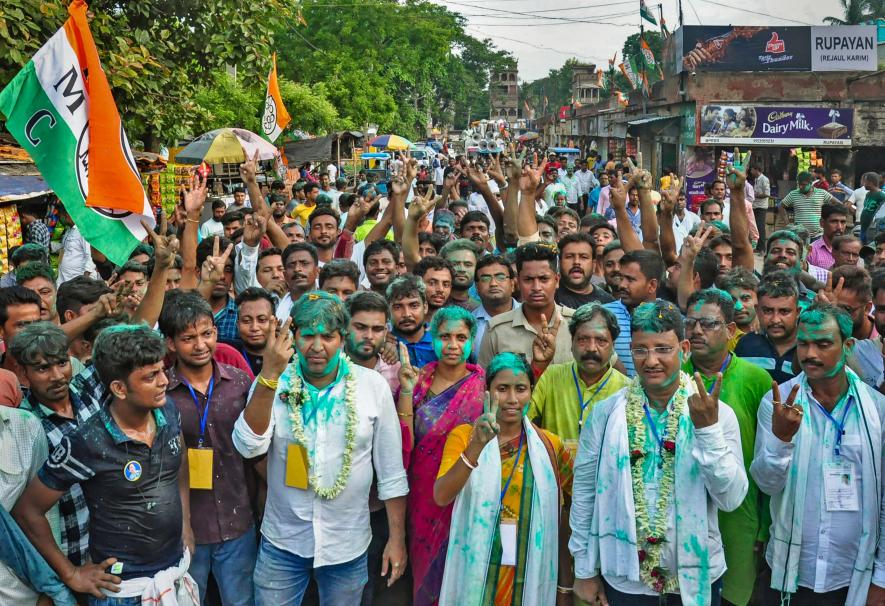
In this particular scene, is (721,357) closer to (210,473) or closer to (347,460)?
(347,460)

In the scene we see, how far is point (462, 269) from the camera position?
5.30 m

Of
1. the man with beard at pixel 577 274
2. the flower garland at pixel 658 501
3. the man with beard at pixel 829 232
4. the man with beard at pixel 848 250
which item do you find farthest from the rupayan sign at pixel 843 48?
the flower garland at pixel 658 501

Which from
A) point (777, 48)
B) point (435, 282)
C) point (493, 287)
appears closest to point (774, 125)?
point (777, 48)

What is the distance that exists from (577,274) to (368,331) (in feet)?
6.05

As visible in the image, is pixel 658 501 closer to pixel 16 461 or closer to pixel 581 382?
pixel 581 382

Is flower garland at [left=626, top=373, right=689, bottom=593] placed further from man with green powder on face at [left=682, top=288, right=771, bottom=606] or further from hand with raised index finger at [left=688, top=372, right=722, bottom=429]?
man with green powder on face at [left=682, top=288, right=771, bottom=606]

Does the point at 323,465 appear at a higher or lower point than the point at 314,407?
lower

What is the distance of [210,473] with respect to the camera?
11.6 ft

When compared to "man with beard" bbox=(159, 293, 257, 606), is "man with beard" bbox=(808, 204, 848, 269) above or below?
above

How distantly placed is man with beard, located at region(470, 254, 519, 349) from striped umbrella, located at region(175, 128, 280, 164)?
10.3 m

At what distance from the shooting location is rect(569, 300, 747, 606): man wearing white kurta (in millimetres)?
3064

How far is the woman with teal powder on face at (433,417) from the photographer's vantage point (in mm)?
3562

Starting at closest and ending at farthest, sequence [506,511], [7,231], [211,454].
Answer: [506,511] < [211,454] < [7,231]

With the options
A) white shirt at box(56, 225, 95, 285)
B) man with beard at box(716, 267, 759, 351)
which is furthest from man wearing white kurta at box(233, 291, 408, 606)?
white shirt at box(56, 225, 95, 285)
